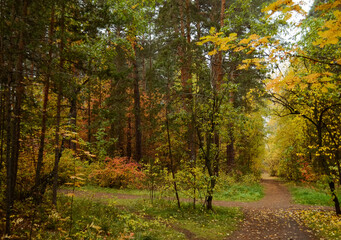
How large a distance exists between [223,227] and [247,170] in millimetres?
14632

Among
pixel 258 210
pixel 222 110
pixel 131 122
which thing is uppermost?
pixel 131 122

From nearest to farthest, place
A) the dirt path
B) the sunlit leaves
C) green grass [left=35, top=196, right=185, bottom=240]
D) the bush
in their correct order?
the sunlit leaves, green grass [left=35, top=196, right=185, bottom=240], the dirt path, the bush

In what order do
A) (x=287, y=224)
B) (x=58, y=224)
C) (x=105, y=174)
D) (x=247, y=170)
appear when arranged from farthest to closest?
(x=247, y=170) < (x=105, y=174) < (x=287, y=224) < (x=58, y=224)

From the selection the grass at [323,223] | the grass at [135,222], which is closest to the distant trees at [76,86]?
the grass at [135,222]

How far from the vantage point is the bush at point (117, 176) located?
1310 centimetres

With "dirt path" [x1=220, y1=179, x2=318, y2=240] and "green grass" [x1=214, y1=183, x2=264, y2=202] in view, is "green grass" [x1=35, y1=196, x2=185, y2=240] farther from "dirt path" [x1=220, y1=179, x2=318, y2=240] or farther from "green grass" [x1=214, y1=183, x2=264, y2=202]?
"green grass" [x1=214, y1=183, x2=264, y2=202]

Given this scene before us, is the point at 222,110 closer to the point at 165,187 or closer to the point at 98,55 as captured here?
the point at 165,187

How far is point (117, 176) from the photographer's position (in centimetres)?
1338

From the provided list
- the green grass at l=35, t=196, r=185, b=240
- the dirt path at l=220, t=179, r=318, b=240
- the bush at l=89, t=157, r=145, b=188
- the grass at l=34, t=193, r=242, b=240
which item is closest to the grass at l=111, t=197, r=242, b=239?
the grass at l=34, t=193, r=242, b=240

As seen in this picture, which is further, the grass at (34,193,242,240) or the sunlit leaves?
the grass at (34,193,242,240)

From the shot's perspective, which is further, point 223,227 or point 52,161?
point 52,161

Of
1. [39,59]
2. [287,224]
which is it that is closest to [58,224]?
[39,59]

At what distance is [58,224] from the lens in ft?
14.8

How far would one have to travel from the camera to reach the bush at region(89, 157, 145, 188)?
13102 mm
